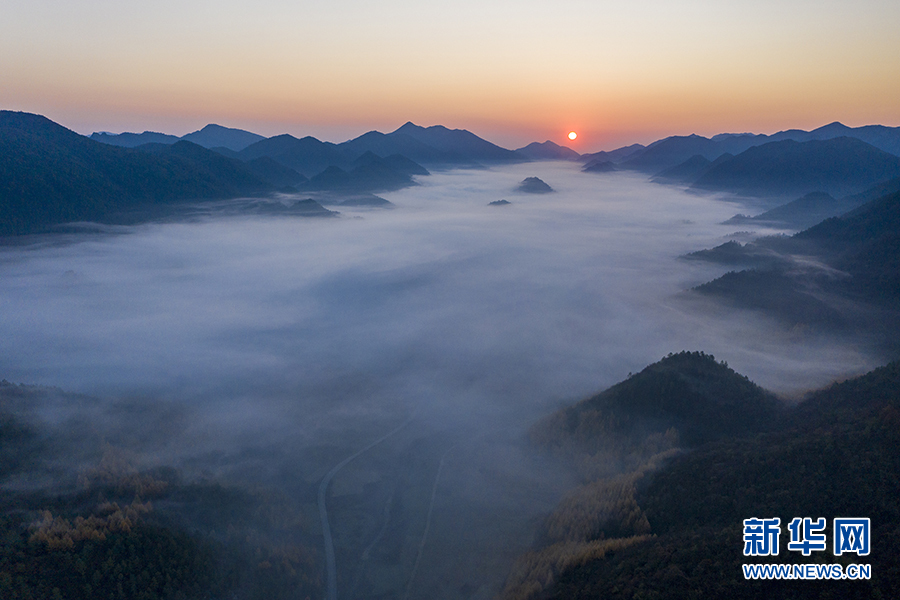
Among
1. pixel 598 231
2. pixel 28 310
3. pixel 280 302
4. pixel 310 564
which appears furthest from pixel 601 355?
pixel 598 231

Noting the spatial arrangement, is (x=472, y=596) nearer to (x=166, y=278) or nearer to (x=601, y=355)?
(x=601, y=355)

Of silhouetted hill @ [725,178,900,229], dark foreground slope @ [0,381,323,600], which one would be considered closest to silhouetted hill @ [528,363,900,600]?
dark foreground slope @ [0,381,323,600]

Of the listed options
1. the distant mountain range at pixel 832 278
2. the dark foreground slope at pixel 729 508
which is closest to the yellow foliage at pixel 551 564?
the dark foreground slope at pixel 729 508

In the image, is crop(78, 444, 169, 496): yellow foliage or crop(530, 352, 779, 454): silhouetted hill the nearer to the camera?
crop(78, 444, 169, 496): yellow foliage

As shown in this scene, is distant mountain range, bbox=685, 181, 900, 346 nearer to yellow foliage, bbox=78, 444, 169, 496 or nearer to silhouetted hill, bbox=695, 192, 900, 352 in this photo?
silhouetted hill, bbox=695, 192, 900, 352

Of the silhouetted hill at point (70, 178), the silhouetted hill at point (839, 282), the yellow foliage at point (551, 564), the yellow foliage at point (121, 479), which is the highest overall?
the silhouetted hill at point (70, 178)

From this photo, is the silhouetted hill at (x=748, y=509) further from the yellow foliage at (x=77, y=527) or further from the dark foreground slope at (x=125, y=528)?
the yellow foliage at (x=77, y=527)

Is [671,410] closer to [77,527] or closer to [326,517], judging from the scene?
[326,517]
